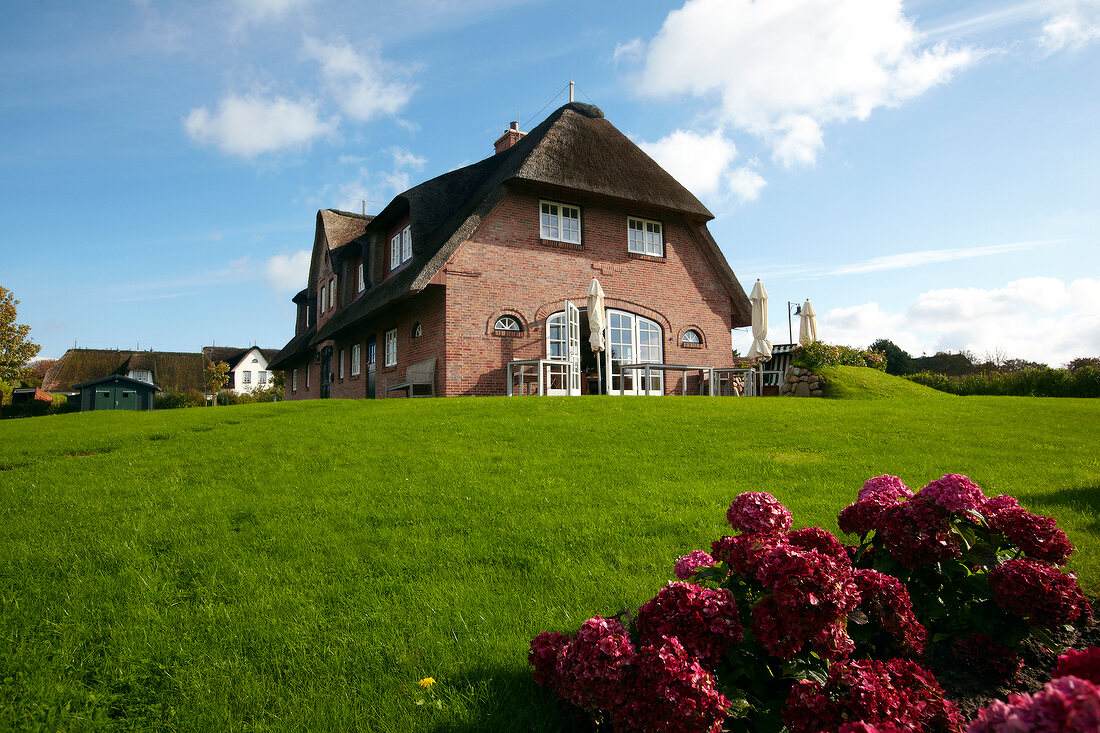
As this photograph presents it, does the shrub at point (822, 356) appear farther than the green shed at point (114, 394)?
No

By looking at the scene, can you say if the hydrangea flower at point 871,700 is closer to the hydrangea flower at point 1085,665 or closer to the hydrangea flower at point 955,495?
the hydrangea flower at point 1085,665

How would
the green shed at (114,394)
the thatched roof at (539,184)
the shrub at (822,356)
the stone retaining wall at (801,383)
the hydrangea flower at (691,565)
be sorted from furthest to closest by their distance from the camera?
the green shed at (114,394), the shrub at (822,356), the thatched roof at (539,184), the stone retaining wall at (801,383), the hydrangea flower at (691,565)

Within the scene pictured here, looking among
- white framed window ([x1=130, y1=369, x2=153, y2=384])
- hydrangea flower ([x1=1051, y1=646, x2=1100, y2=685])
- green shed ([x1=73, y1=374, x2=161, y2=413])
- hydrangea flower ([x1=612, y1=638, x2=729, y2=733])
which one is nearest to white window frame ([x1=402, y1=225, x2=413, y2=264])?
hydrangea flower ([x1=612, y1=638, x2=729, y2=733])

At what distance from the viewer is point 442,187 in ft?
60.1

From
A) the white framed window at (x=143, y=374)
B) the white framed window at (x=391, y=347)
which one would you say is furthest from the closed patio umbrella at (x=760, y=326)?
the white framed window at (x=143, y=374)

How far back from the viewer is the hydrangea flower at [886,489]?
2926 mm

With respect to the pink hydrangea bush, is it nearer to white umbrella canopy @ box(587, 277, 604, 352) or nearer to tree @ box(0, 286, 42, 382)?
white umbrella canopy @ box(587, 277, 604, 352)

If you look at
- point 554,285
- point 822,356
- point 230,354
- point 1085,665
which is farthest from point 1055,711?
point 230,354

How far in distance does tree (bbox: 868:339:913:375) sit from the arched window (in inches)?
1227

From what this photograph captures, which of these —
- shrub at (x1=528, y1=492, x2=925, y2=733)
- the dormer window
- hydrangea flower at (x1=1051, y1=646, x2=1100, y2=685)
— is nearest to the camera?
hydrangea flower at (x1=1051, y1=646, x2=1100, y2=685)

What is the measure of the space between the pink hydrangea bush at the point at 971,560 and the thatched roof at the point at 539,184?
1220cm

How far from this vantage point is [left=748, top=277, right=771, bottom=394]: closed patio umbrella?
16.8 m

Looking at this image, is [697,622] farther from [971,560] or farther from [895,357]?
[895,357]

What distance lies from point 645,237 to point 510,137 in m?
7.37
